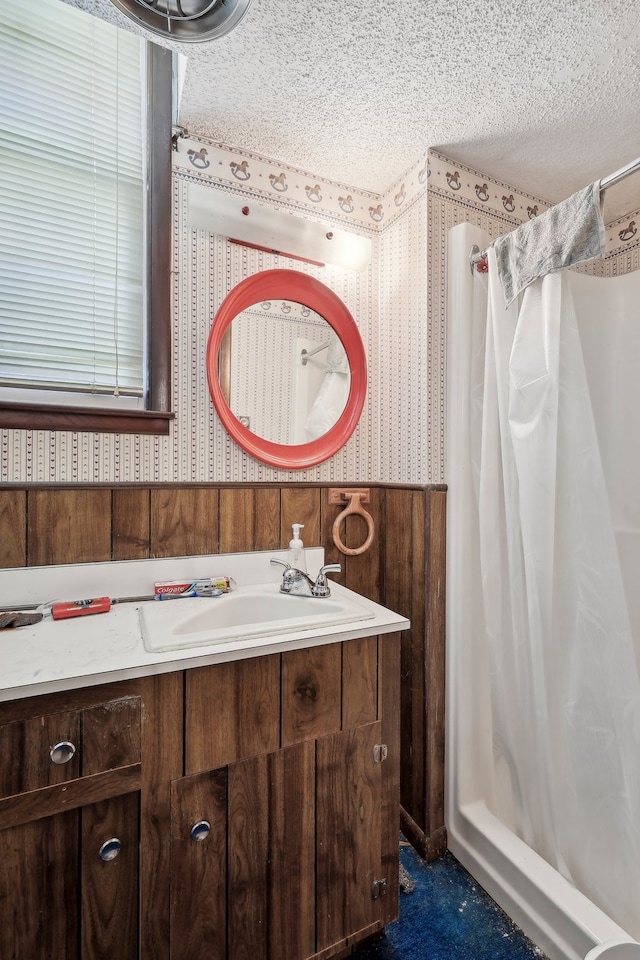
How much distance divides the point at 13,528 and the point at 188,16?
1.30 m

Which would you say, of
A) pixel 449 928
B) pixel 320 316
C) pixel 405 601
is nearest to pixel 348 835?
pixel 449 928

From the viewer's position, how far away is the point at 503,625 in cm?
138

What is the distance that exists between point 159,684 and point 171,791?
22 cm

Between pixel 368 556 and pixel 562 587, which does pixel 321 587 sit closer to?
pixel 368 556

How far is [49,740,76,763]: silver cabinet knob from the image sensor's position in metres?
0.81

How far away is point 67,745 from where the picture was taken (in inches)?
32.1

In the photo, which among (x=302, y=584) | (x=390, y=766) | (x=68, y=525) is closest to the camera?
(x=390, y=766)

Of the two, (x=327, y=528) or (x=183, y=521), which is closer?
(x=183, y=521)

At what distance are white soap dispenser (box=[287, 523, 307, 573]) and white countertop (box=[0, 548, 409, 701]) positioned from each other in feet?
0.24

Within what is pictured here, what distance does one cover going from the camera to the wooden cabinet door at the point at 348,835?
3.43 feet

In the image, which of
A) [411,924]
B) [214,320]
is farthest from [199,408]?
[411,924]

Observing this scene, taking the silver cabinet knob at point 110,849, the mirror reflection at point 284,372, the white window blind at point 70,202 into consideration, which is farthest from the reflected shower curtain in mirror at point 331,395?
the silver cabinet knob at point 110,849

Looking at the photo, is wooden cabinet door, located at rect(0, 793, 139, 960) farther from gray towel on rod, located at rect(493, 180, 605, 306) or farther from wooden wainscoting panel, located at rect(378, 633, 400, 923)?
gray towel on rod, located at rect(493, 180, 605, 306)

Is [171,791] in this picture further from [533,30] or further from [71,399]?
[533,30]
